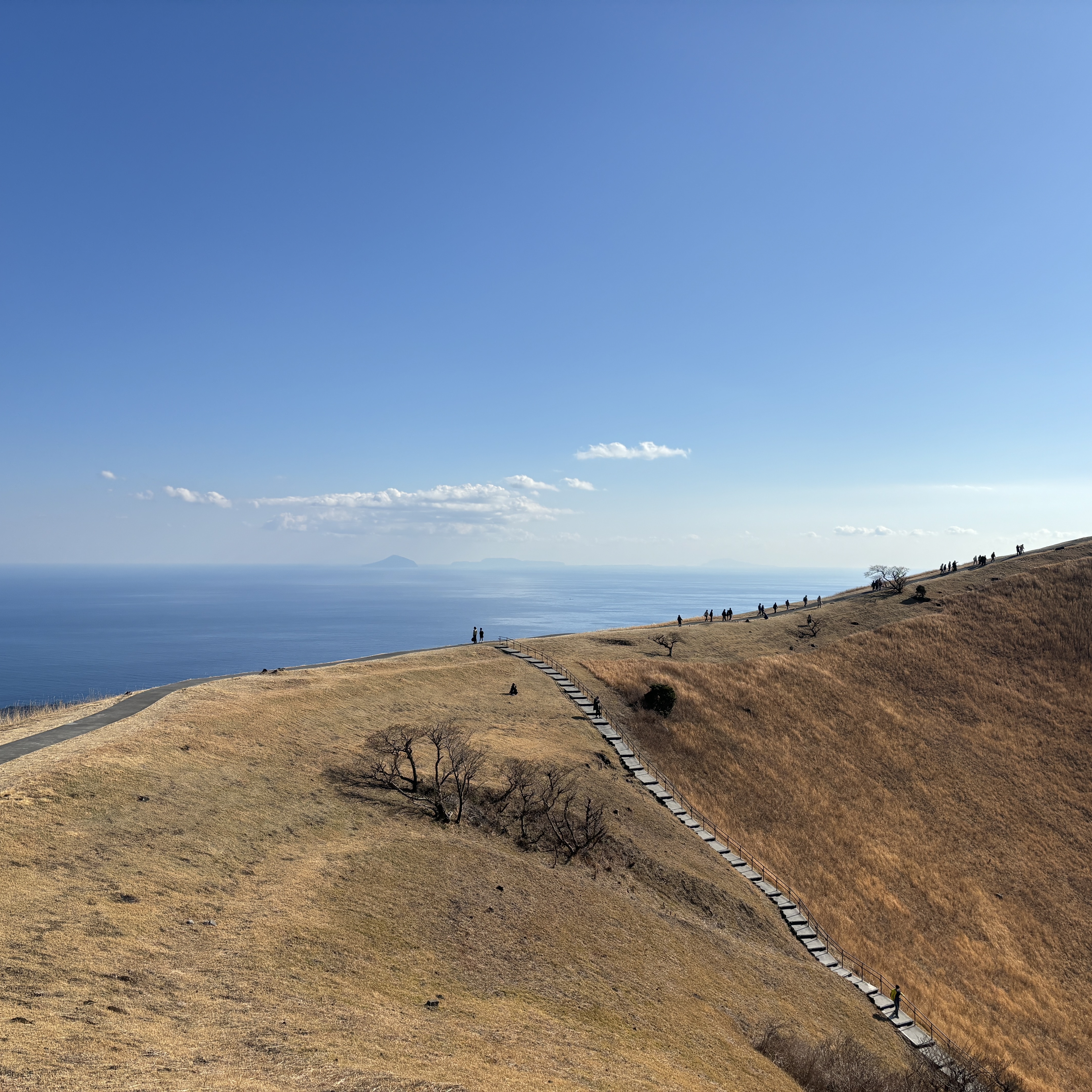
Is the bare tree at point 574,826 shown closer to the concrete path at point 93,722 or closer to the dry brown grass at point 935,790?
the dry brown grass at point 935,790

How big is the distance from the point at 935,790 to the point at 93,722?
55.3 metres

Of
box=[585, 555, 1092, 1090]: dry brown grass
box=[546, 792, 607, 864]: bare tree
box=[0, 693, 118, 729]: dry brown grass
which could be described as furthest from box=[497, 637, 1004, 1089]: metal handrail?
box=[0, 693, 118, 729]: dry brown grass

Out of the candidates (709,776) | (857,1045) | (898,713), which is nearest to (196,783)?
(857,1045)

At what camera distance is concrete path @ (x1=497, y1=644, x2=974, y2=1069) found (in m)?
26.6

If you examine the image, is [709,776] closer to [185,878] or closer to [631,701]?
[631,701]

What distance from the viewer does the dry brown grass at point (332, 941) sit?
13586 millimetres

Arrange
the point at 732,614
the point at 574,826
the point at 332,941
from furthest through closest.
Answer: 1. the point at 732,614
2. the point at 574,826
3. the point at 332,941

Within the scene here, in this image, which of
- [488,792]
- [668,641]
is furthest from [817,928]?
[668,641]

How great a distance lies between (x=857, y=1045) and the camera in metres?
23.2

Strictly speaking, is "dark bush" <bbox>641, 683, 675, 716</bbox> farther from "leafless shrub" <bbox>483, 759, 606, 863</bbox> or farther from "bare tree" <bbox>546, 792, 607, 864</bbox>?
"bare tree" <bbox>546, 792, 607, 864</bbox>

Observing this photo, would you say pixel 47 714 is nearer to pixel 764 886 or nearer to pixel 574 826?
pixel 574 826

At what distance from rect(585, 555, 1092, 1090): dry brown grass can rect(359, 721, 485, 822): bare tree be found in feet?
51.1

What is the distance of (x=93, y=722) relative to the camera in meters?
33.3

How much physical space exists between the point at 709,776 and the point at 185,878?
3307cm
